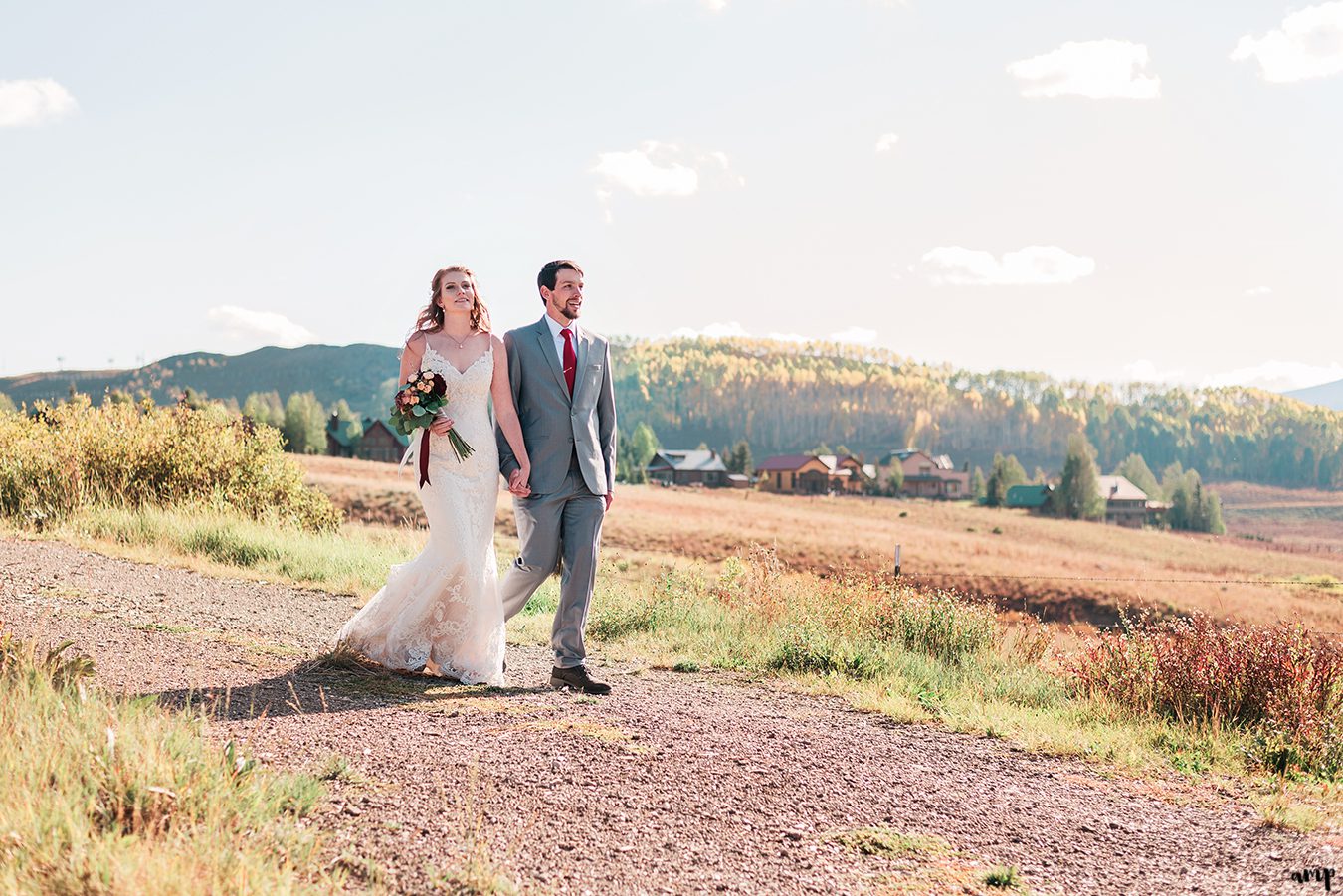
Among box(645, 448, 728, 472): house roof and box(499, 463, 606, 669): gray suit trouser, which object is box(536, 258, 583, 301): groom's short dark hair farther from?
box(645, 448, 728, 472): house roof

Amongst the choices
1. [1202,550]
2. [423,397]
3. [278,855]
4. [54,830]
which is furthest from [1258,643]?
[1202,550]

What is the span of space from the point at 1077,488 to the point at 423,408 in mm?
101443

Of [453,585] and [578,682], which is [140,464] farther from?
[578,682]

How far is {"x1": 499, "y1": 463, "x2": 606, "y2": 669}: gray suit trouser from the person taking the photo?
6.27 meters

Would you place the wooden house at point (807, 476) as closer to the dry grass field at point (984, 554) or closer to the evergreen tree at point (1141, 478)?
the evergreen tree at point (1141, 478)

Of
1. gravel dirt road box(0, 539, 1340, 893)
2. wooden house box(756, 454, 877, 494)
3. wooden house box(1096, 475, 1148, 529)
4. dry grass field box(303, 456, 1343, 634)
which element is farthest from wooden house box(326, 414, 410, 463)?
gravel dirt road box(0, 539, 1340, 893)

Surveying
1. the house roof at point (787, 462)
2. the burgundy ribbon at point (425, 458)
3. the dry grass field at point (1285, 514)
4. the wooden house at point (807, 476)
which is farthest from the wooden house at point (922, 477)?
the burgundy ribbon at point (425, 458)

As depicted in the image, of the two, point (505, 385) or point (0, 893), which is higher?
point (505, 385)

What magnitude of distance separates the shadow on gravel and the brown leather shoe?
113 millimetres

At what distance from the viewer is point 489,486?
6379 mm

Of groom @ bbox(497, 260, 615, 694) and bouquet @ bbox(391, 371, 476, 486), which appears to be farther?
groom @ bbox(497, 260, 615, 694)

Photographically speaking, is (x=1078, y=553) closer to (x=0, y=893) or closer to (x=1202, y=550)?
(x=1202, y=550)

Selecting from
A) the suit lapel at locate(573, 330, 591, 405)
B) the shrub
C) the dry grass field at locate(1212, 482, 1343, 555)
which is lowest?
the dry grass field at locate(1212, 482, 1343, 555)

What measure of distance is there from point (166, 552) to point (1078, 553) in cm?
4829
